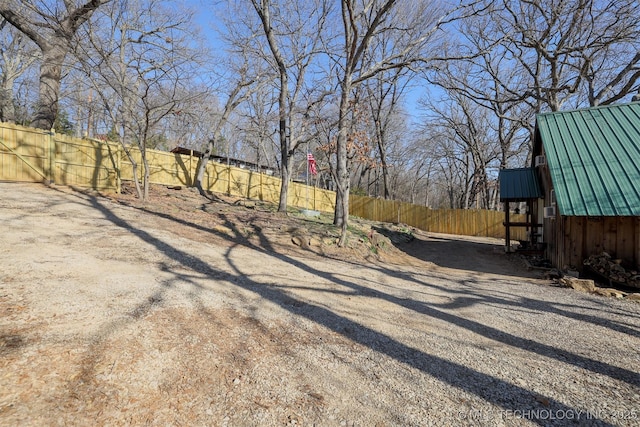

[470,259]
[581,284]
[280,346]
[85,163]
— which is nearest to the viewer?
[280,346]

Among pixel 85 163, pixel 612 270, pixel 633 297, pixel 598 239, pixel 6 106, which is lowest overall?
pixel 633 297

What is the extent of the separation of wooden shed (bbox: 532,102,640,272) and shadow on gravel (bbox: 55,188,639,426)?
4.90 m

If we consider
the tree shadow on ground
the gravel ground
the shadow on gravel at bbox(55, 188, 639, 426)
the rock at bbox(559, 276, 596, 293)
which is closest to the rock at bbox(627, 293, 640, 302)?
the gravel ground

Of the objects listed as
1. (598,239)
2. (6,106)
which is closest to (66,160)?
(6,106)

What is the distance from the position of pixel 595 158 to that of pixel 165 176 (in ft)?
59.1

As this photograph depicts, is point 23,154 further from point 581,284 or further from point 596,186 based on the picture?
point 596,186

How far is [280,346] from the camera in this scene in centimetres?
303

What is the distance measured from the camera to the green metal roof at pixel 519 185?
1209cm

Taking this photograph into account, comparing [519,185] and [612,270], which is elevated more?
[519,185]

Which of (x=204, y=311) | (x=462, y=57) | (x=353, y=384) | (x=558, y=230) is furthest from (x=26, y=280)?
(x=462, y=57)

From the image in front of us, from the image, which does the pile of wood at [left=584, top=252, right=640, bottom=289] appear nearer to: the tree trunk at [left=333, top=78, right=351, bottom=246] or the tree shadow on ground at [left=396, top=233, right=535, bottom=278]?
the tree shadow on ground at [left=396, top=233, right=535, bottom=278]

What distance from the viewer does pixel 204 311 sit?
3.65m

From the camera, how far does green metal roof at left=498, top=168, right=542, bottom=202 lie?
12.1 m

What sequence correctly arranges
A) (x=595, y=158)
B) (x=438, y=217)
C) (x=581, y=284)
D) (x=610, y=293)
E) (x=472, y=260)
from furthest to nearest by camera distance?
1. (x=438, y=217)
2. (x=472, y=260)
3. (x=595, y=158)
4. (x=581, y=284)
5. (x=610, y=293)
